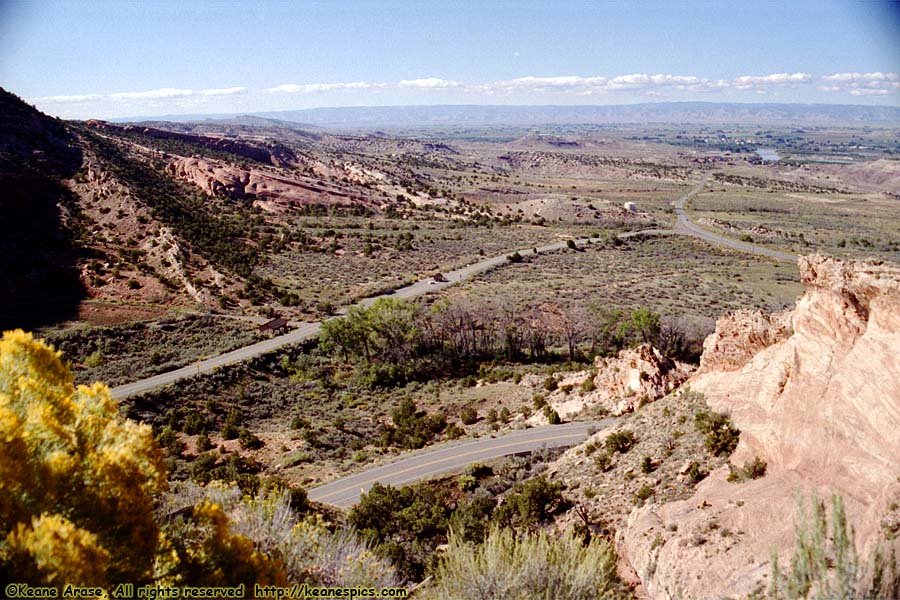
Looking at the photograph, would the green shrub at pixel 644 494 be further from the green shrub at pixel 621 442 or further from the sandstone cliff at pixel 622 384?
the sandstone cliff at pixel 622 384

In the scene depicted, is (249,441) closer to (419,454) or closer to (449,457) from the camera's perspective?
(419,454)

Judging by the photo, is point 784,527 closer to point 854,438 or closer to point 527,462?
point 854,438

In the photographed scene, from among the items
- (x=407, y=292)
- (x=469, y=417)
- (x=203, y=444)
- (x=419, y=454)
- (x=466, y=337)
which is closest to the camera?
(x=203, y=444)

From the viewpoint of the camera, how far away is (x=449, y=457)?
Result: 2906 centimetres

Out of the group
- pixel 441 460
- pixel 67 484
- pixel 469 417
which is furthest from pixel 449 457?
pixel 67 484

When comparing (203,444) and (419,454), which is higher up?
(203,444)

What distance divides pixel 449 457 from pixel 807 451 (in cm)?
1866

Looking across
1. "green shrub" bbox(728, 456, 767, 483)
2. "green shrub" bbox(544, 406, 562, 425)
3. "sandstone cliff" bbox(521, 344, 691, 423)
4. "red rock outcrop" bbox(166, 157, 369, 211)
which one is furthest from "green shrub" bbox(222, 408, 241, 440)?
"red rock outcrop" bbox(166, 157, 369, 211)

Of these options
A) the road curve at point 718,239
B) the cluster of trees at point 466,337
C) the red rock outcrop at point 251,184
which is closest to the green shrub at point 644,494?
the cluster of trees at point 466,337

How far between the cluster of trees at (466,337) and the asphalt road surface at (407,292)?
4.07 metres

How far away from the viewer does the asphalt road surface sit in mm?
36156

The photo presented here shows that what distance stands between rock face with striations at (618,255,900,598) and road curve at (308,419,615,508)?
41.6ft

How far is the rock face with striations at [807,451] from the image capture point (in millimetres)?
11625

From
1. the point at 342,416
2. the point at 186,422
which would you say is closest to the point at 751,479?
the point at 342,416
